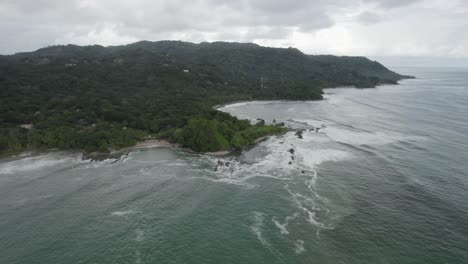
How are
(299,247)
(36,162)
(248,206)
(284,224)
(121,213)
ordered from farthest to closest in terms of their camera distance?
(36,162)
(248,206)
(121,213)
(284,224)
(299,247)

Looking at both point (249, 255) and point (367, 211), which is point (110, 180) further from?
point (367, 211)

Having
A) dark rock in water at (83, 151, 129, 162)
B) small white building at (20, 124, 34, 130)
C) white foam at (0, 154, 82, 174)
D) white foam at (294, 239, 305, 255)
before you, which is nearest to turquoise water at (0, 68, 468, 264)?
white foam at (294, 239, 305, 255)

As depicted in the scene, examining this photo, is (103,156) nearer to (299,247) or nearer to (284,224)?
(284,224)

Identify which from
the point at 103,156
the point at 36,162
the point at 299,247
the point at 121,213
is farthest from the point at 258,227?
the point at 36,162

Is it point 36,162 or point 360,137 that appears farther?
point 360,137

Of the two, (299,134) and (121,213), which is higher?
(299,134)

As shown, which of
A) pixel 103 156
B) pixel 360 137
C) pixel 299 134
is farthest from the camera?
pixel 299 134

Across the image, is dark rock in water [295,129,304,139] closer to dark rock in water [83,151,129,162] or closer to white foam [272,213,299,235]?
white foam [272,213,299,235]

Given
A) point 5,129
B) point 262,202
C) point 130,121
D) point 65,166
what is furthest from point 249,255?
point 5,129

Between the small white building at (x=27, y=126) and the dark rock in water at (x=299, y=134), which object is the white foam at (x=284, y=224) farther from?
the small white building at (x=27, y=126)
